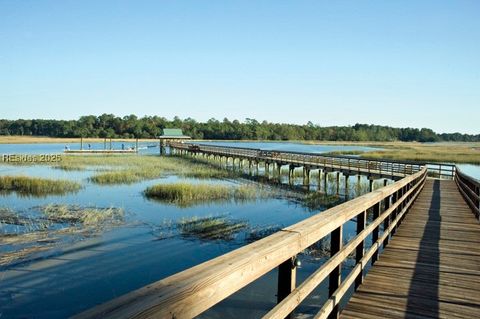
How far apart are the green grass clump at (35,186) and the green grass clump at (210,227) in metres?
11.3

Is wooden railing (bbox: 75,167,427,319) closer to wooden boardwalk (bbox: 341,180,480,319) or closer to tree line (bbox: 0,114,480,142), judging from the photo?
wooden boardwalk (bbox: 341,180,480,319)

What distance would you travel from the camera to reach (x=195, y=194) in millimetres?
21969

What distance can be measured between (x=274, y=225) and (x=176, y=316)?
14.3 m

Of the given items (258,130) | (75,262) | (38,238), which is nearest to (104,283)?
(75,262)

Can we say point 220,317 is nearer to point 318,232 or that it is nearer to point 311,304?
point 311,304

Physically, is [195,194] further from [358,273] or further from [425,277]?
[358,273]

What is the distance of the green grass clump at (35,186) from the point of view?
23.2 metres

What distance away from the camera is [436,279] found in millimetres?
5453

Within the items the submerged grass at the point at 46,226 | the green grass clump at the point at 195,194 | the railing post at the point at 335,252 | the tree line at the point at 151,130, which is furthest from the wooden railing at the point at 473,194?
the tree line at the point at 151,130

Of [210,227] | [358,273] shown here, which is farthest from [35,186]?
[358,273]

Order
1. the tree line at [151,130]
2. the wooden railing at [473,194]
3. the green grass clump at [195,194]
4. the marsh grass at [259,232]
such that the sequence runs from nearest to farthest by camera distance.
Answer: the wooden railing at [473,194], the marsh grass at [259,232], the green grass clump at [195,194], the tree line at [151,130]

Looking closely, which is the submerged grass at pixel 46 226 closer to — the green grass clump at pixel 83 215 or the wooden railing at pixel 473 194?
the green grass clump at pixel 83 215

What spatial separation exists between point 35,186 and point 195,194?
1055 cm

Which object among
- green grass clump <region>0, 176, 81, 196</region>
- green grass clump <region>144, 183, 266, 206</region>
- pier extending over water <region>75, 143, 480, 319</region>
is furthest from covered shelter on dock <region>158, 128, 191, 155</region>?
pier extending over water <region>75, 143, 480, 319</region>
